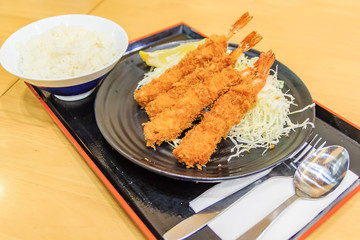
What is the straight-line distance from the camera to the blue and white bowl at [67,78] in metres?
1.53

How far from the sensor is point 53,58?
1669mm

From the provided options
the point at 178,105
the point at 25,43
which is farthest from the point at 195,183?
the point at 25,43

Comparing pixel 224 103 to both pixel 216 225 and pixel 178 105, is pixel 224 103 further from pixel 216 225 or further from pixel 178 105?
pixel 216 225

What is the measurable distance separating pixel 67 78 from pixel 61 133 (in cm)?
31

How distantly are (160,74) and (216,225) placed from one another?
1.05 meters

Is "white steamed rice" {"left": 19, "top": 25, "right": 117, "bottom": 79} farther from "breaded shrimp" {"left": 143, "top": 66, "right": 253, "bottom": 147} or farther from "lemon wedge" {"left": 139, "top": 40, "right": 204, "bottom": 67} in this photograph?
"breaded shrimp" {"left": 143, "top": 66, "right": 253, "bottom": 147}

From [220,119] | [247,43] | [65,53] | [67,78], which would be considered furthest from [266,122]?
[65,53]

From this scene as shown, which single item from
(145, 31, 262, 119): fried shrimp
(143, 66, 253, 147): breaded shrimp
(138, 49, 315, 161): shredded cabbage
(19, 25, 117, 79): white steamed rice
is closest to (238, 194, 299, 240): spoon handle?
(138, 49, 315, 161): shredded cabbage

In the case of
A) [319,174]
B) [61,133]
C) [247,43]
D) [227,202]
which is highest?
[247,43]

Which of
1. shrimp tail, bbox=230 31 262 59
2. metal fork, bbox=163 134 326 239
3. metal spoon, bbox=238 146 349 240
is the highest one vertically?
shrimp tail, bbox=230 31 262 59

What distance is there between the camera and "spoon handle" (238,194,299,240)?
107 centimetres

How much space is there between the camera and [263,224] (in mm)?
1102

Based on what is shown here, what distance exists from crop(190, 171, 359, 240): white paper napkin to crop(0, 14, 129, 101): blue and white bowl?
878 millimetres

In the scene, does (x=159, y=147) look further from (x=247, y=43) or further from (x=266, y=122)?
(x=247, y=43)
